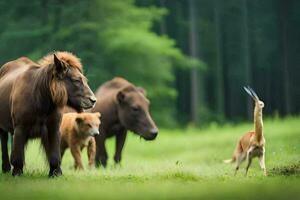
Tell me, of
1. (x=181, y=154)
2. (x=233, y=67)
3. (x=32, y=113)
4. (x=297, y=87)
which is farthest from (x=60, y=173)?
(x=233, y=67)

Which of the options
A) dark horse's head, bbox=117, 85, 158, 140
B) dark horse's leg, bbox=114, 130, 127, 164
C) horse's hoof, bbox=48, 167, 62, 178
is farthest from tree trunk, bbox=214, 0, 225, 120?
horse's hoof, bbox=48, 167, 62, 178

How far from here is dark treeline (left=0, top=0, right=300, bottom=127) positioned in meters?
36.5

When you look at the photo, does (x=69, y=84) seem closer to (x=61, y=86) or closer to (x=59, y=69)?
(x=61, y=86)

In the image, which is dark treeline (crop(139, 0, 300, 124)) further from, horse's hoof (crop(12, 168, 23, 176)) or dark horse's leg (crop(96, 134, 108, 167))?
horse's hoof (crop(12, 168, 23, 176))

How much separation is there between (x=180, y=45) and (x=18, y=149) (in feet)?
124

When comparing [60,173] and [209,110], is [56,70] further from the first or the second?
[209,110]

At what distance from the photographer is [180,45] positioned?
4956cm

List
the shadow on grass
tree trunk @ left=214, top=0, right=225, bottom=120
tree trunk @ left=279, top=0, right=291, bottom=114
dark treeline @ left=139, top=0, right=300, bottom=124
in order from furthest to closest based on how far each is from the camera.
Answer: tree trunk @ left=214, top=0, right=225, bottom=120 < dark treeline @ left=139, top=0, right=300, bottom=124 < tree trunk @ left=279, top=0, right=291, bottom=114 < the shadow on grass

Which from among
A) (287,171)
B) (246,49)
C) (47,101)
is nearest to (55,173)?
(47,101)

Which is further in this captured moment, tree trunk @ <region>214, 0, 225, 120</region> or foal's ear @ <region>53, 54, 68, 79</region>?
tree trunk @ <region>214, 0, 225, 120</region>

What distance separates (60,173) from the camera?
12375 mm

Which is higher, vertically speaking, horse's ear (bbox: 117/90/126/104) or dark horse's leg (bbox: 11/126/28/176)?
horse's ear (bbox: 117/90/126/104)

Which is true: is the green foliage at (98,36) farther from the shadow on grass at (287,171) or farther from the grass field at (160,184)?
the shadow on grass at (287,171)

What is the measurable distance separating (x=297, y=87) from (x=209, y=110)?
7097 mm
